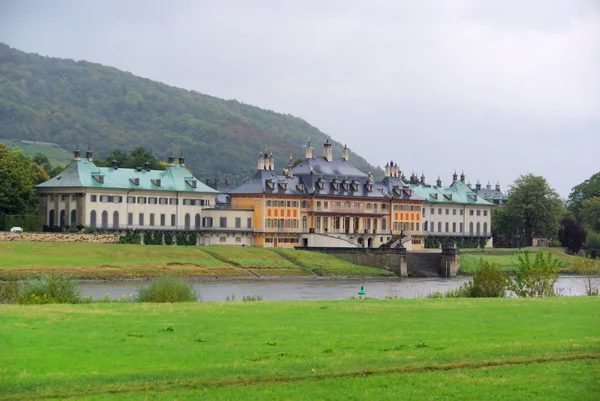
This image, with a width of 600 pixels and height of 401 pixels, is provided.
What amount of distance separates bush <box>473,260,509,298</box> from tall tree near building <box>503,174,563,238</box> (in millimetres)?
92339

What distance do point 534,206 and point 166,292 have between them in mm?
105591

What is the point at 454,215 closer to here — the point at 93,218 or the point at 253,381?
the point at 93,218

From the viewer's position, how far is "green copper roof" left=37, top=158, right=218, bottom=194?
112 meters

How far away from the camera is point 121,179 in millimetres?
114750

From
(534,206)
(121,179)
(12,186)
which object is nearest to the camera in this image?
(12,186)

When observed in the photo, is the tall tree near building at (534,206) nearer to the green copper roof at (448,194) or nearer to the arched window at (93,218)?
the green copper roof at (448,194)

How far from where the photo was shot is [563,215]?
527ft

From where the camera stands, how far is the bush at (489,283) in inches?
2085

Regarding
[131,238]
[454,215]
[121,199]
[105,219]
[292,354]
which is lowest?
[292,354]

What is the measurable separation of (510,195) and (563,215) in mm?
16341

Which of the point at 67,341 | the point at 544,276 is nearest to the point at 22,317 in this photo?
the point at 67,341

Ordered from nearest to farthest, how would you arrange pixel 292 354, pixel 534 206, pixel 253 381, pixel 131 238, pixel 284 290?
pixel 253 381
pixel 292 354
pixel 284 290
pixel 131 238
pixel 534 206

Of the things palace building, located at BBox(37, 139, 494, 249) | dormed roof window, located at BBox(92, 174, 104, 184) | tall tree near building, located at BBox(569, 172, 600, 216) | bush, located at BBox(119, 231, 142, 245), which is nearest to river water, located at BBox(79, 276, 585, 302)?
bush, located at BBox(119, 231, 142, 245)

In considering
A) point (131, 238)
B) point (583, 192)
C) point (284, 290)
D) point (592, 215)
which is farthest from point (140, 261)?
point (583, 192)
